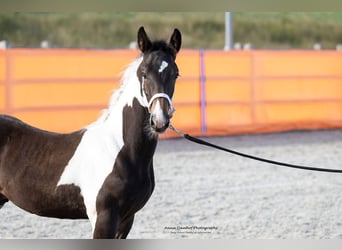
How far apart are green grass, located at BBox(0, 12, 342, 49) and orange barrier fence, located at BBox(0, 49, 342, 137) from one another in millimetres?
189

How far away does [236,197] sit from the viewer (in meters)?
3.54

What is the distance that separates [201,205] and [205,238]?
60 cm

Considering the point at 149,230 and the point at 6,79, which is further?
the point at 6,79

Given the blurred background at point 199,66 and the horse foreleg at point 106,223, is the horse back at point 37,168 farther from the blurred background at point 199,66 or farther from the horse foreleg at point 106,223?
the blurred background at point 199,66

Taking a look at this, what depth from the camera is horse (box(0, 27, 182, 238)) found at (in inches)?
79.8

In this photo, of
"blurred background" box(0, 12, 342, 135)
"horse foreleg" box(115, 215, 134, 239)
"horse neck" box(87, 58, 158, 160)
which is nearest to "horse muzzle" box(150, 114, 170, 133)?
"horse neck" box(87, 58, 158, 160)

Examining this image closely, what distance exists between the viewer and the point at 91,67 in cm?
349

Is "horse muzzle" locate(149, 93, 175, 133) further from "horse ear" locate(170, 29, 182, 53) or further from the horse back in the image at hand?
the horse back

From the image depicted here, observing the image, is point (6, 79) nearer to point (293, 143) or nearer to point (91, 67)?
point (91, 67)

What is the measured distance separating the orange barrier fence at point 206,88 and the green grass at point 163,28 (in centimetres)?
19

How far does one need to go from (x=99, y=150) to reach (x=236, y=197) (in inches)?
62.1
